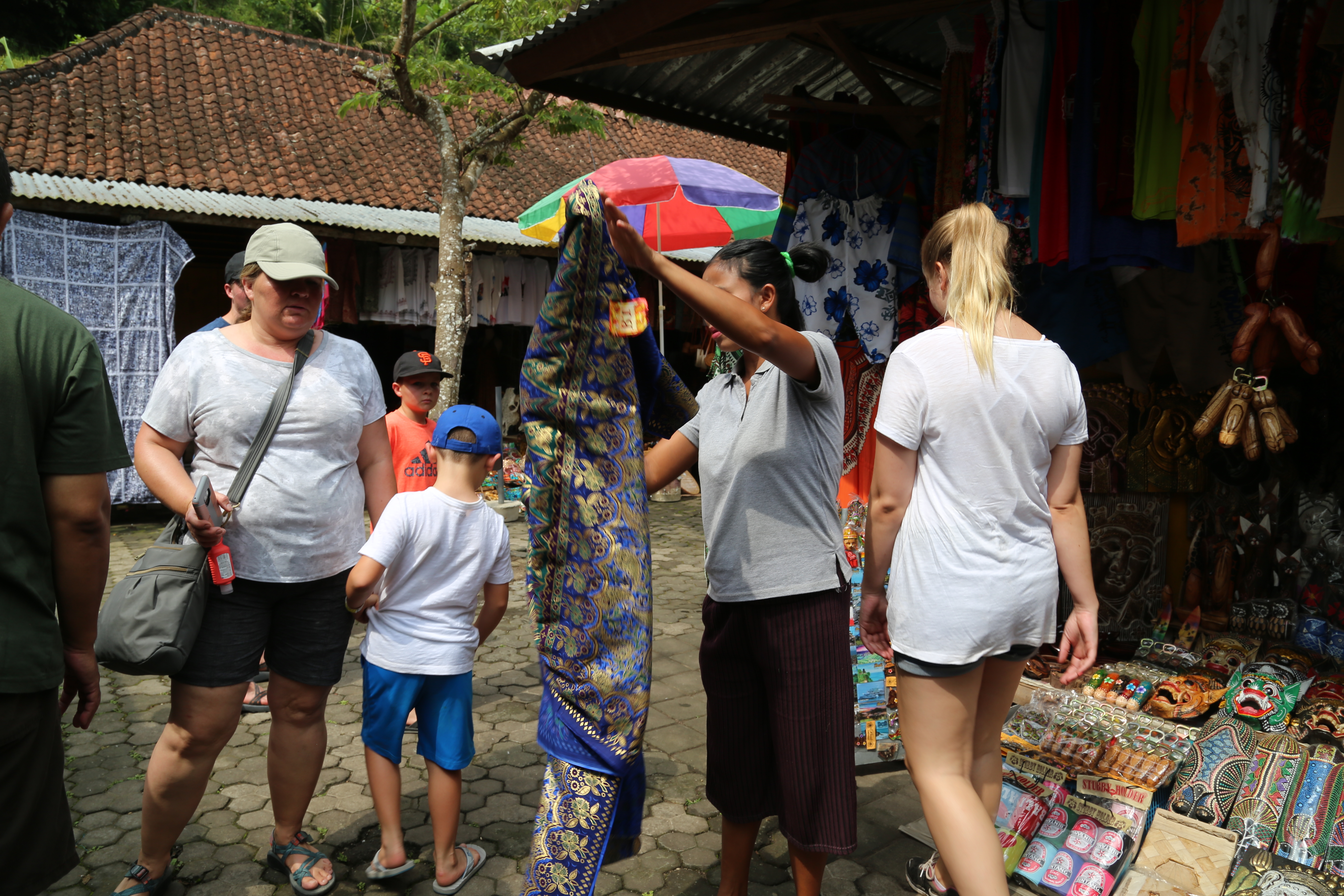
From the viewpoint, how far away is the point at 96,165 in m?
9.61

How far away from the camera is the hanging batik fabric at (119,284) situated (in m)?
8.62

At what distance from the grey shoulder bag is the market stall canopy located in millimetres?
2349

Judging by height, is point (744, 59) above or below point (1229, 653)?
above

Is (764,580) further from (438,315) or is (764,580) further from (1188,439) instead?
(438,315)

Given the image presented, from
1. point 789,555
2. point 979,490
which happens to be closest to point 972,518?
point 979,490

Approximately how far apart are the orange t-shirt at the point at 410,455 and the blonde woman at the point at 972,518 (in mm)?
2499

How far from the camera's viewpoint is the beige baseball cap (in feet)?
8.36

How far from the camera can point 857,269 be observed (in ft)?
14.9

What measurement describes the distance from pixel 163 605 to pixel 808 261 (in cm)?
204

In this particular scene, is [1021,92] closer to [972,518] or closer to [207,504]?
[972,518]

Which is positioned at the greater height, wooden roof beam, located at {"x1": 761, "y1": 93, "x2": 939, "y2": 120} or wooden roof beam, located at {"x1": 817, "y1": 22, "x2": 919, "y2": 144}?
wooden roof beam, located at {"x1": 817, "y1": 22, "x2": 919, "y2": 144}

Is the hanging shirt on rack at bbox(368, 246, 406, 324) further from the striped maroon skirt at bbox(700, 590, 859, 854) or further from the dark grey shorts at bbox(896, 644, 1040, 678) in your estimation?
the dark grey shorts at bbox(896, 644, 1040, 678)

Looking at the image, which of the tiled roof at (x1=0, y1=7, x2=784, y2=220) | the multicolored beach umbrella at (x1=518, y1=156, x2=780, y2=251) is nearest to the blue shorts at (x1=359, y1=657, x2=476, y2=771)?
the multicolored beach umbrella at (x1=518, y1=156, x2=780, y2=251)

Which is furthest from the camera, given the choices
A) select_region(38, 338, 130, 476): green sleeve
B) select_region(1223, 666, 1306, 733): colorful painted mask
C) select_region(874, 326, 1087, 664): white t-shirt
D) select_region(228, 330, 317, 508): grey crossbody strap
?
select_region(1223, 666, 1306, 733): colorful painted mask
